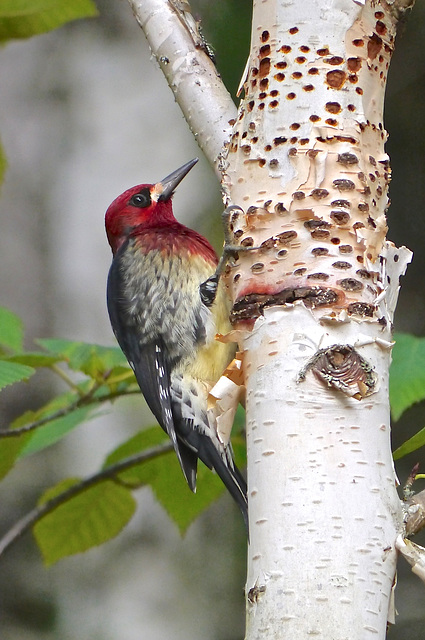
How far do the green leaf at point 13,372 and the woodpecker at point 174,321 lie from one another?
57 cm

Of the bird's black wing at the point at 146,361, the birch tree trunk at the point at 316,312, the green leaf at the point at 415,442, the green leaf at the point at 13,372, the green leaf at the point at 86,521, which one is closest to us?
the birch tree trunk at the point at 316,312

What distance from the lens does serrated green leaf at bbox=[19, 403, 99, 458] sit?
1.42m

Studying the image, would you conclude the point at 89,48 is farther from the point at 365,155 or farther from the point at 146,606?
the point at 365,155

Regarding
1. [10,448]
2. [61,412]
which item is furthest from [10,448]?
[61,412]

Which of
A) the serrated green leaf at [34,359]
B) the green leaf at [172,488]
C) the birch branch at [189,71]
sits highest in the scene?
the birch branch at [189,71]

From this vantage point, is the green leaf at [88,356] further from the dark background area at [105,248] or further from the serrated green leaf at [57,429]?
the dark background area at [105,248]

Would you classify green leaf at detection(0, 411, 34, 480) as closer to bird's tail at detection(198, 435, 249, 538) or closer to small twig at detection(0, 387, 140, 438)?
small twig at detection(0, 387, 140, 438)

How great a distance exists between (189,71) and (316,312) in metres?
0.67

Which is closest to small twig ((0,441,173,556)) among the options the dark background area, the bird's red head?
the bird's red head

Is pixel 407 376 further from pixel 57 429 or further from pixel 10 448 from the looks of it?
pixel 10 448

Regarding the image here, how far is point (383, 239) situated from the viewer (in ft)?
3.75

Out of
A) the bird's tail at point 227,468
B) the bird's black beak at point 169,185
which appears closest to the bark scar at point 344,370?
the bird's tail at point 227,468

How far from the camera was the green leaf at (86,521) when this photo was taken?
165 centimetres

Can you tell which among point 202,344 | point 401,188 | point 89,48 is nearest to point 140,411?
point 202,344
